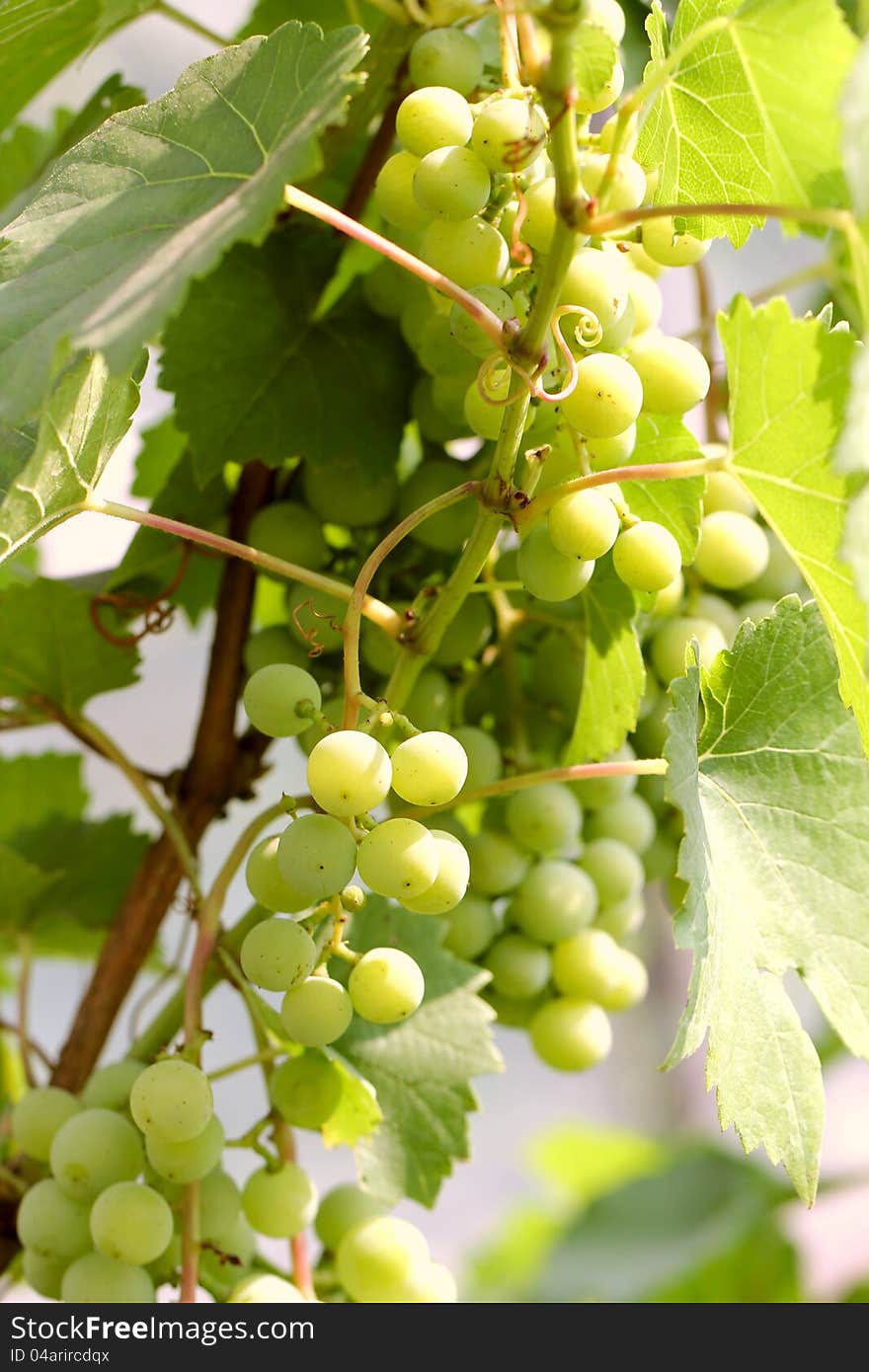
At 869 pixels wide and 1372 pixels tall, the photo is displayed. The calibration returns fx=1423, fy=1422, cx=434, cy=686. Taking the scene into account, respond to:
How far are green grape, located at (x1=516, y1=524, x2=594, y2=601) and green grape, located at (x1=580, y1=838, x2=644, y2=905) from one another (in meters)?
0.21

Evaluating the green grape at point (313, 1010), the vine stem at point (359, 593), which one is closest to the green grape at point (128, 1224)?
the green grape at point (313, 1010)

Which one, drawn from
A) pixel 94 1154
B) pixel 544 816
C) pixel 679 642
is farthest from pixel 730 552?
pixel 94 1154

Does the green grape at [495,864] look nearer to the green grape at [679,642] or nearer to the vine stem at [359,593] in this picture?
the green grape at [679,642]

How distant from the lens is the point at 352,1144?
60cm

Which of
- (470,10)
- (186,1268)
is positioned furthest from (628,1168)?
(470,10)

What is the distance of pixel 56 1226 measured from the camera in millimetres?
579

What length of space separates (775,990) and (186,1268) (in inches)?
9.8

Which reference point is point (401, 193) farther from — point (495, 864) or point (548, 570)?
point (495, 864)

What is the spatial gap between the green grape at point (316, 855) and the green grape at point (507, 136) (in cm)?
22

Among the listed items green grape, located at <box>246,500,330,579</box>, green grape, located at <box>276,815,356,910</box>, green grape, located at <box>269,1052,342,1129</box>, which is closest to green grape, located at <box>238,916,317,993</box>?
green grape, located at <box>276,815,356,910</box>

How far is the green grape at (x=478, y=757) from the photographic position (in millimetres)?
639

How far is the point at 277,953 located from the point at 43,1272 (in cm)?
23

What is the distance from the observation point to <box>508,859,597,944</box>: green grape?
2.18ft

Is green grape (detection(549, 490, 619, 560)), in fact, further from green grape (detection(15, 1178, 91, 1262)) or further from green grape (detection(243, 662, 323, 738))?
green grape (detection(15, 1178, 91, 1262))
